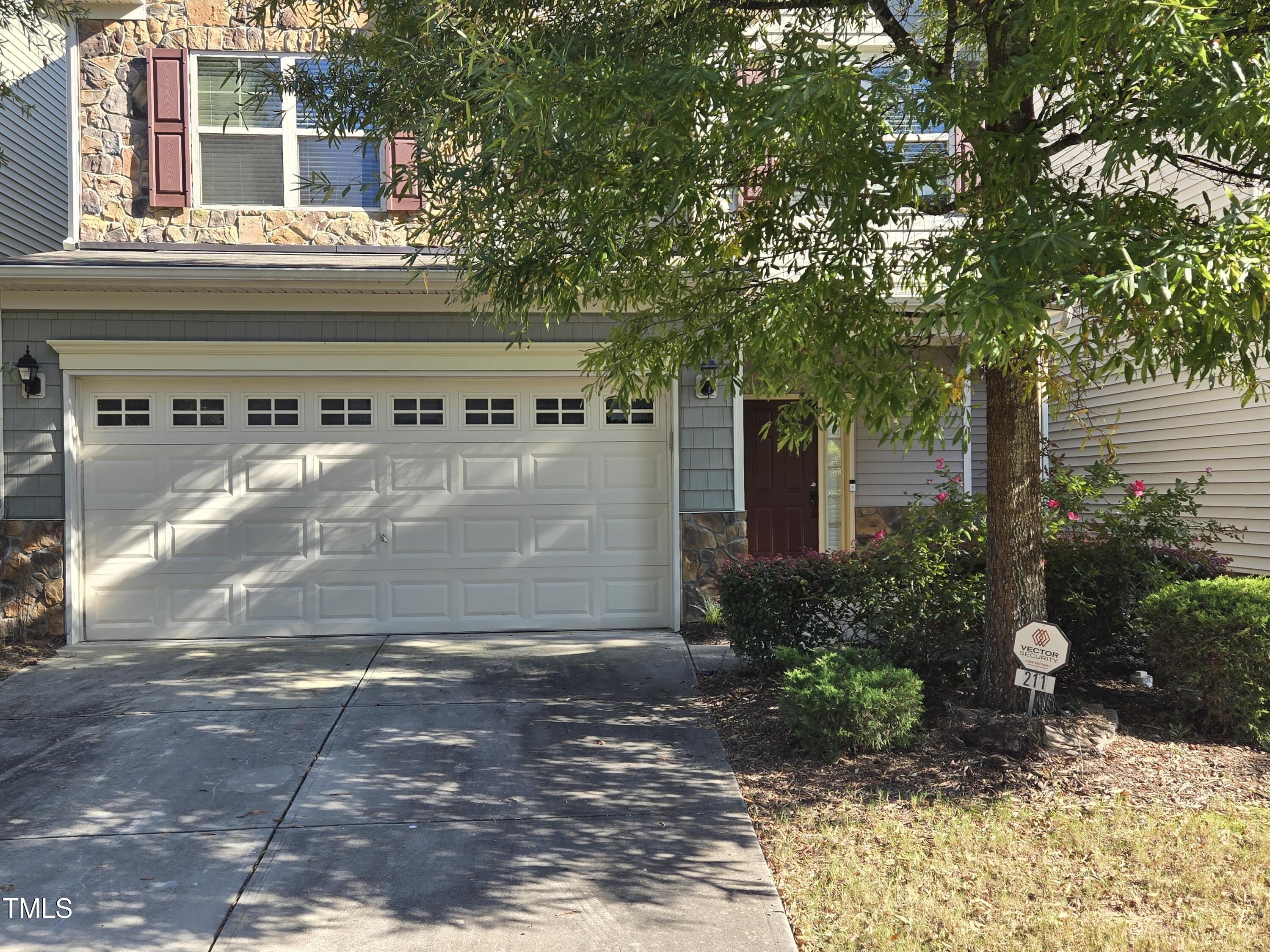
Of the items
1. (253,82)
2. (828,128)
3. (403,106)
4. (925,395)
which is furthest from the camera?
(253,82)

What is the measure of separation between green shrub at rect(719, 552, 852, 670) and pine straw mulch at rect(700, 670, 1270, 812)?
95cm

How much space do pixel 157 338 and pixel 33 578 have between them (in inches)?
87.7

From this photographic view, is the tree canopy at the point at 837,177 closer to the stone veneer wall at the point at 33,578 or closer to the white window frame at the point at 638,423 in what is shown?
the white window frame at the point at 638,423

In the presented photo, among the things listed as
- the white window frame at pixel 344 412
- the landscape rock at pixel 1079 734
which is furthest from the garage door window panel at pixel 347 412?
the landscape rock at pixel 1079 734

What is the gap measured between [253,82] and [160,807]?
696cm

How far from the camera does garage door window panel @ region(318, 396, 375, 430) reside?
8219 mm

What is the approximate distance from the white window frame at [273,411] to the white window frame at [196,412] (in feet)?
0.46

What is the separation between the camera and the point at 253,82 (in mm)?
8852

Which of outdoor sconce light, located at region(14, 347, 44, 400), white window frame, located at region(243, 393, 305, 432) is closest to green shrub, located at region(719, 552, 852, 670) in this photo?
white window frame, located at region(243, 393, 305, 432)

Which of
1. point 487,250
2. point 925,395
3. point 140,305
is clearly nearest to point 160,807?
point 487,250

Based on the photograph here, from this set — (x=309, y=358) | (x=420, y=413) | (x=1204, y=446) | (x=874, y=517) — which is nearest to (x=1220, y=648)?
(x=1204, y=446)

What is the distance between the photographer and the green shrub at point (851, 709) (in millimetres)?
4777

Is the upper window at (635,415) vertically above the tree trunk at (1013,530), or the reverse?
the upper window at (635,415)

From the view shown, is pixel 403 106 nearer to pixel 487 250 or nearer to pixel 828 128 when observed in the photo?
pixel 487 250
